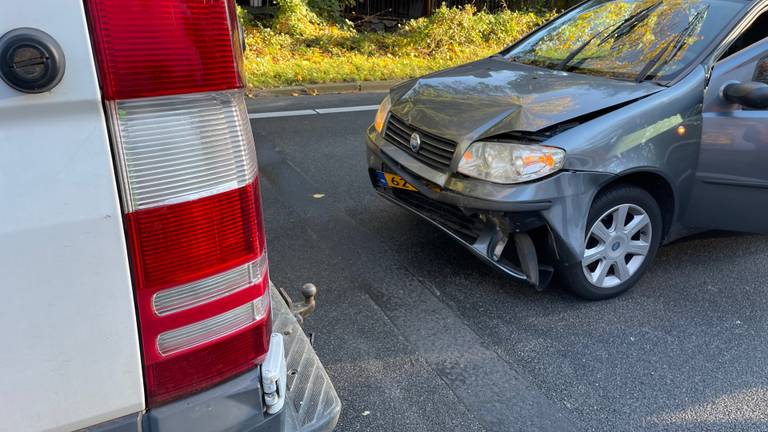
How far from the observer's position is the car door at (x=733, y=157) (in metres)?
3.25

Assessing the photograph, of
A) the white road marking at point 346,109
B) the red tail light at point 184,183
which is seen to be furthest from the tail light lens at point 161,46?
the white road marking at point 346,109

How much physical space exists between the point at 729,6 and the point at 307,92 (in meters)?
5.73

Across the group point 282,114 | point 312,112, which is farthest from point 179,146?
point 312,112

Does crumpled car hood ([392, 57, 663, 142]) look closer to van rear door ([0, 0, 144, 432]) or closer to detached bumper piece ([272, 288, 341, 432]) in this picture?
detached bumper piece ([272, 288, 341, 432])

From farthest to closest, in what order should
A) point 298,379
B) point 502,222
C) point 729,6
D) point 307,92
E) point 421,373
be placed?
point 307,92 < point 729,6 < point 502,222 < point 421,373 < point 298,379

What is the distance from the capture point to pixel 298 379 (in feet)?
5.75

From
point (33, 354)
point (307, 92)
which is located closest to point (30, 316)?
point (33, 354)

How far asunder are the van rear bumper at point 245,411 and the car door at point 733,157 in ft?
8.46

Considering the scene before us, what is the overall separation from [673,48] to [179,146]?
323 centimetres

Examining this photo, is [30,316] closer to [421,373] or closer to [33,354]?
[33,354]

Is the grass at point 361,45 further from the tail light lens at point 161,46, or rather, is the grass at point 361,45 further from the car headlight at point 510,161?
the tail light lens at point 161,46

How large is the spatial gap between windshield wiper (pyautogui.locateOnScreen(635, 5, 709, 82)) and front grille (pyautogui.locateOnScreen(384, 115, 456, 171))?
118 cm

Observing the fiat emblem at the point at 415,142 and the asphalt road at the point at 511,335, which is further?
the fiat emblem at the point at 415,142

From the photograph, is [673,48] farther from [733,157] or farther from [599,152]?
[599,152]
